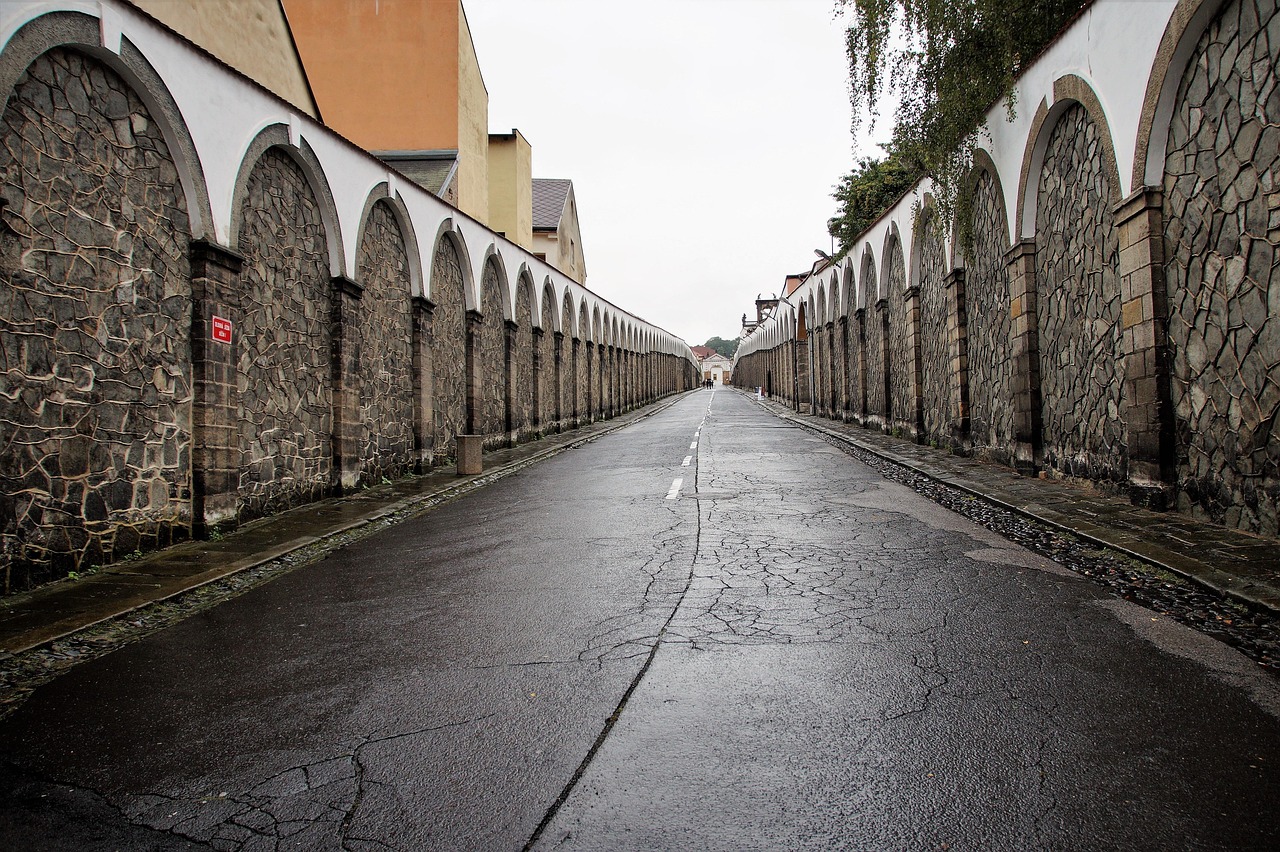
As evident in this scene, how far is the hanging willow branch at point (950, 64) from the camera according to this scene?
10609 millimetres

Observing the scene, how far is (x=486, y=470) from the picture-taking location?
14.4m

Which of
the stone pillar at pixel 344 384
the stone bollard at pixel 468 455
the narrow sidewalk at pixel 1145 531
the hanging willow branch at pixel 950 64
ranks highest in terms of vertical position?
the hanging willow branch at pixel 950 64

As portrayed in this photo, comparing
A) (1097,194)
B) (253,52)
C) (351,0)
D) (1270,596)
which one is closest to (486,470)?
(253,52)

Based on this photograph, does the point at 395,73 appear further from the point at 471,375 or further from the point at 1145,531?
the point at 1145,531

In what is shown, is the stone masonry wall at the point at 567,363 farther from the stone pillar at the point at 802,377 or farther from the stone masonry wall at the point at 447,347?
the stone pillar at the point at 802,377

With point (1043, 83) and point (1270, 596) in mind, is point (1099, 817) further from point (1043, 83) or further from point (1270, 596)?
point (1043, 83)

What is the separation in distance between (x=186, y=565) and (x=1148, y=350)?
9.54 metres

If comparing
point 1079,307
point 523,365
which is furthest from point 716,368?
point 1079,307

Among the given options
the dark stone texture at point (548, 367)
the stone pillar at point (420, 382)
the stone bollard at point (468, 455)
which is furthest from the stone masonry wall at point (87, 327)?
the dark stone texture at point (548, 367)

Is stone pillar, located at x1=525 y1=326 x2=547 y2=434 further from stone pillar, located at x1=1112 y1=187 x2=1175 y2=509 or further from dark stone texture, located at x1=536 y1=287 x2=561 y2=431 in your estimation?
stone pillar, located at x1=1112 y1=187 x2=1175 y2=509

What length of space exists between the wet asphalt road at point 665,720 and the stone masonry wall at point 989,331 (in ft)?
23.3

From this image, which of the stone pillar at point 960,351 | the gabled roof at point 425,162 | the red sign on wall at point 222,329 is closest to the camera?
the red sign on wall at point 222,329

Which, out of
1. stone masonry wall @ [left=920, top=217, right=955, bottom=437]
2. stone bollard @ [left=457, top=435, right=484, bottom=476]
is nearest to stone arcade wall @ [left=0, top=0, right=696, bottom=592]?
stone bollard @ [left=457, top=435, right=484, bottom=476]

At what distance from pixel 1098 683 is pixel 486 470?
11975 mm
